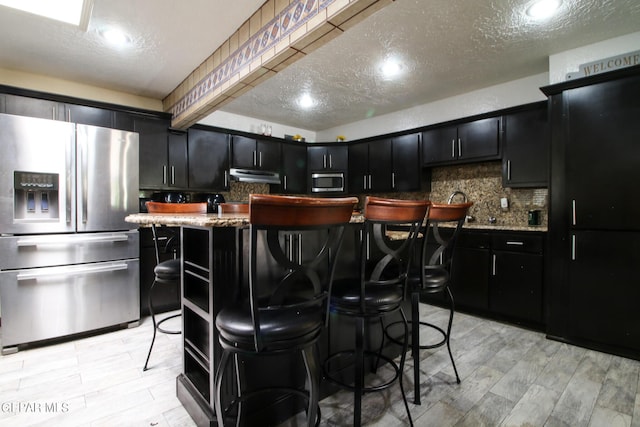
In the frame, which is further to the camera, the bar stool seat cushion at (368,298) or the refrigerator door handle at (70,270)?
the refrigerator door handle at (70,270)

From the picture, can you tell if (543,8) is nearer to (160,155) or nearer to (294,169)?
(294,169)

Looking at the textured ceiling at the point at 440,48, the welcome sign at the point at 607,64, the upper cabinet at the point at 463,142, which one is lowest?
the upper cabinet at the point at 463,142

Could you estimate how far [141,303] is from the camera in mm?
3029

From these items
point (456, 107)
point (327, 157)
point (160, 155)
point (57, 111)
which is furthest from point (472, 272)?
point (57, 111)

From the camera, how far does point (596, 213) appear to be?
2.31m

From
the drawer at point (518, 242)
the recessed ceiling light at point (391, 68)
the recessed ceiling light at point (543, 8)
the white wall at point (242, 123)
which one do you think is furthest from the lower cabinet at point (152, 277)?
the recessed ceiling light at point (543, 8)

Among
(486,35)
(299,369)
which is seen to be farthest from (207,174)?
(486,35)

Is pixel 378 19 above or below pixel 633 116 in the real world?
above

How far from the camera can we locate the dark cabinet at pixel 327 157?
15.9ft

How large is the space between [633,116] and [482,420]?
245cm

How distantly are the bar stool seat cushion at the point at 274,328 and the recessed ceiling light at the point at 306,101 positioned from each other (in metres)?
3.28

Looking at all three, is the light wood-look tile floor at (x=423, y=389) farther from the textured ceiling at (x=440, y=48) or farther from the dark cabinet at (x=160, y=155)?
the textured ceiling at (x=440, y=48)

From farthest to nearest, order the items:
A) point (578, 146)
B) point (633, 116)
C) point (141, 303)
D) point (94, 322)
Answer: point (141, 303) → point (94, 322) → point (578, 146) → point (633, 116)

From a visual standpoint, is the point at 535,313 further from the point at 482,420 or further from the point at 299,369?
the point at 299,369
